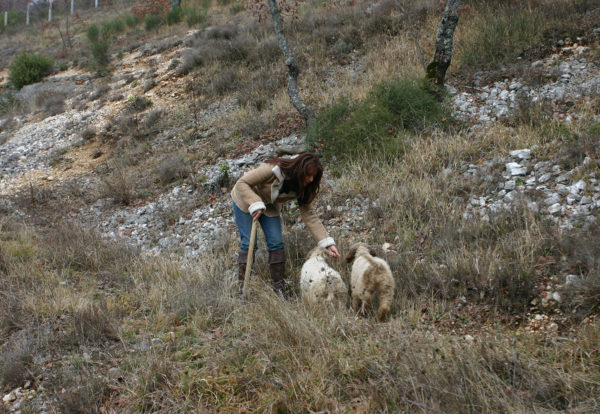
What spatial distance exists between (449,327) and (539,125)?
403 cm

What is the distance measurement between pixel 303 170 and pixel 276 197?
0.41 meters

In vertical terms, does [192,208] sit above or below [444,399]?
below

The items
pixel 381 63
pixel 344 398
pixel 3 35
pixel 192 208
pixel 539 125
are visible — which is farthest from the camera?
pixel 3 35

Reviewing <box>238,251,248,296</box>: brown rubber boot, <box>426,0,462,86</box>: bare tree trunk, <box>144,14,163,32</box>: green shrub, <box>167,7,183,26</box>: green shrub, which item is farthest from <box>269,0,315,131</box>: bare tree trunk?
<box>144,14,163,32</box>: green shrub

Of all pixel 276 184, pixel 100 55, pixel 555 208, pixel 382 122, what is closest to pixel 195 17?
pixel 100 55

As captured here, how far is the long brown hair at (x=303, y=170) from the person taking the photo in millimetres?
4215

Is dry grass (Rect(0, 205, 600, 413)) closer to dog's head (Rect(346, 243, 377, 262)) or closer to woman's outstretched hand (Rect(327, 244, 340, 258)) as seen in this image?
dog's head (Rect(346, 243, 377, 262))

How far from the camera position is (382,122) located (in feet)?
23.0

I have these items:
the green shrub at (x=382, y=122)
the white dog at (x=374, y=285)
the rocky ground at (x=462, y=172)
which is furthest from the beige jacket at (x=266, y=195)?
the green shrub at (x=382, y=122)

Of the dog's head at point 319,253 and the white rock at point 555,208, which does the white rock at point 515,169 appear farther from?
the dog's head at point 319,253

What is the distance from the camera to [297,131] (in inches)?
338

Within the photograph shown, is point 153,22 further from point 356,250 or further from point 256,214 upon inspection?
point 356,250

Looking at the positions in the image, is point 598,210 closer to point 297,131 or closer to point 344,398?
point 344,398

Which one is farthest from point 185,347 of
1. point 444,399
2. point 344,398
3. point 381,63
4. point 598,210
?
point 381,63
